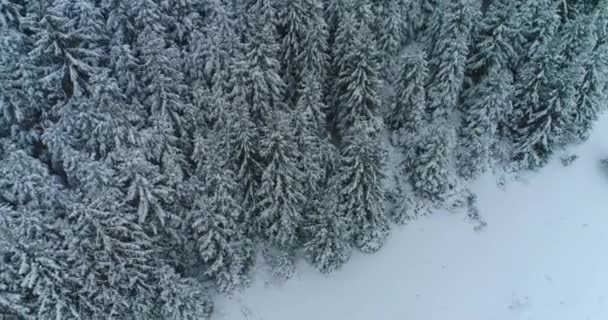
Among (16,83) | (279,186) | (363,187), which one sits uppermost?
(16,83)

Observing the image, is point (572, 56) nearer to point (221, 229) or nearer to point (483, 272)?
point (483, 272)

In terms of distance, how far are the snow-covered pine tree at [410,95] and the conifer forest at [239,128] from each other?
147 millimetres

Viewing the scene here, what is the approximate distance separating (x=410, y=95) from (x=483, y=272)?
A: 14017 mm

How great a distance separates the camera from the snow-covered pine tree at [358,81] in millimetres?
29828

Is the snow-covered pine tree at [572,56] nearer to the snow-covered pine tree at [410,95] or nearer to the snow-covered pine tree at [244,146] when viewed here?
the snow-covered pine tree at [410,95]

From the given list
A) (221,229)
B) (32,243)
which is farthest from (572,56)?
(32,243)

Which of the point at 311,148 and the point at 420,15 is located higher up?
the point at 420,15

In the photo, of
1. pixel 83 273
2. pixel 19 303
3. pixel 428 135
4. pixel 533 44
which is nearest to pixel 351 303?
pixel 428 135

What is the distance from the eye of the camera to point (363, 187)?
29.2 metres

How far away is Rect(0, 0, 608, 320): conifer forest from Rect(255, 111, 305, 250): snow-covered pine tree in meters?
0.13

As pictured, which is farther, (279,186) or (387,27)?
(387,27)

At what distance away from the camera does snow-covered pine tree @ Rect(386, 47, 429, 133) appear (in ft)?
102

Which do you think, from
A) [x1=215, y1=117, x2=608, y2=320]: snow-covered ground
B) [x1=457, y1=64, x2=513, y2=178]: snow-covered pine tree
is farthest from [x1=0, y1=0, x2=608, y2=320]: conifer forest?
[x1=215, y1=117, x2=608, y2=320]: snow-covered ground

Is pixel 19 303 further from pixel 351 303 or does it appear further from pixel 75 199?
pixel 351 303
